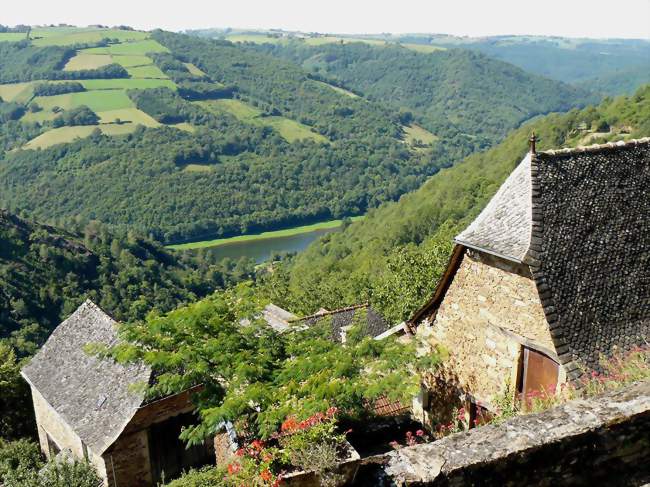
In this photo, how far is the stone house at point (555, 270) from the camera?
9.48m

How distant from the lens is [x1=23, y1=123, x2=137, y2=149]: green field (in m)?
176

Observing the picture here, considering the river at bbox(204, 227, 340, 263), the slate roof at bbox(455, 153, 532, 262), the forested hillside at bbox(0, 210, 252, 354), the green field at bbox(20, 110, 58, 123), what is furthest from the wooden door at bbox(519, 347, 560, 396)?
the green field at bbox(20, 110, 58, 123)

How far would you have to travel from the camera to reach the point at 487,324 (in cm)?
1067

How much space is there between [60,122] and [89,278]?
402 feet

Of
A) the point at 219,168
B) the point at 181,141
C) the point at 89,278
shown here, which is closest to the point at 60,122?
the point at 181,141

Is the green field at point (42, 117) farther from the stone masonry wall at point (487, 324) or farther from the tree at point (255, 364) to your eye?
the stone masonry wall at point (487, 324)

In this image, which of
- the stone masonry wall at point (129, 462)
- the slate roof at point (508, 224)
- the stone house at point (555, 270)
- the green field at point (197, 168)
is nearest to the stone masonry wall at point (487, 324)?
the stone house at point (555, 270)

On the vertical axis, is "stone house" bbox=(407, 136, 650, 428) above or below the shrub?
above

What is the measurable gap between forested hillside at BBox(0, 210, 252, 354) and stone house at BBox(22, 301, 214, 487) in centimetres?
4052

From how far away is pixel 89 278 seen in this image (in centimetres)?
8381

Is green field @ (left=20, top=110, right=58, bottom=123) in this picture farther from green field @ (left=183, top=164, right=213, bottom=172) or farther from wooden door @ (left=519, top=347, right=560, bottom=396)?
wooden door @ (left=519, top=347, right=560, bottom=396)

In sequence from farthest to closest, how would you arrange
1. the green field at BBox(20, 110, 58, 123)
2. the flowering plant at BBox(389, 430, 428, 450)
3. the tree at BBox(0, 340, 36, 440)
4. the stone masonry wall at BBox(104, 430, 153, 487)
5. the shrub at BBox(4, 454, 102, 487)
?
the green field at BBox(20, 110, 58, 123), the tree at BBox(0, 340, 36, 440), the stone masonry wall at BBox(104, 430, 153, 487), the shrub at BBox(4, 454, 102, 487), the flowering plant at BBox(389, 430, 428, 450)

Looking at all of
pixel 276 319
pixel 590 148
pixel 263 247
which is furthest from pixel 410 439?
pixel 263 247

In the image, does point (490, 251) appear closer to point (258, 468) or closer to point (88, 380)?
point (258, 468)
